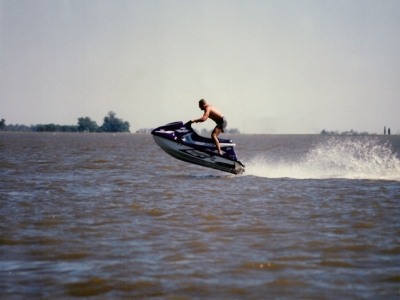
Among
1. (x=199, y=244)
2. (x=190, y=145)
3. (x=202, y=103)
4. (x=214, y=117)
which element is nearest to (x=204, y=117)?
(x=202, y=103)

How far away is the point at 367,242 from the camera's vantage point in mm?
8047

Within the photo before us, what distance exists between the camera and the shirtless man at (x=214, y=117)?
16.8 meters

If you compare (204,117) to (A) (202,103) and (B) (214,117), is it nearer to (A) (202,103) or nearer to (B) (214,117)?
(A) (202,103)

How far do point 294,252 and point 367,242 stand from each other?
1335 millimetres

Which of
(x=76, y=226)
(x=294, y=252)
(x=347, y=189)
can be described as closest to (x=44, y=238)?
(x=76, y=226)

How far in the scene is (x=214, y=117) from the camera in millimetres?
17219

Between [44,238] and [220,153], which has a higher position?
[220,153]

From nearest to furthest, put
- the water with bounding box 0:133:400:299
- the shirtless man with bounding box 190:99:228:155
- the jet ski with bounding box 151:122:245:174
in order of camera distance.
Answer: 1. the water with bounding box 0:133:400:299
2. the shirtless man with bounding box 190:99:228:155
3. the jet ski with bounding box 151:122:245:174

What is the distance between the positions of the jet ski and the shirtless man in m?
0.26

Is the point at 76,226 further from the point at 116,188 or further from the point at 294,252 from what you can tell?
the point at 116,188

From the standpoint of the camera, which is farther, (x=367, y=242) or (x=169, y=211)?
(x=169, y=211)

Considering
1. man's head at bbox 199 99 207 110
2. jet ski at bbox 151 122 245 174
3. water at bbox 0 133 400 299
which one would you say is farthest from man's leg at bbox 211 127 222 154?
water at bbox 0 133 400 299

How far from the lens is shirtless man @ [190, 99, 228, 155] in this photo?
55.1ft

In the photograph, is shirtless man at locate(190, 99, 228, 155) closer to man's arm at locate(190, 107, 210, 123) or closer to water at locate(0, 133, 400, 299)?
man's arm at locate(190, 107, 210, 123)
